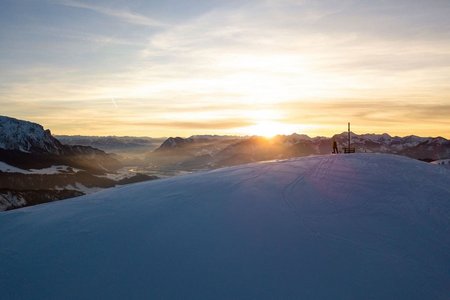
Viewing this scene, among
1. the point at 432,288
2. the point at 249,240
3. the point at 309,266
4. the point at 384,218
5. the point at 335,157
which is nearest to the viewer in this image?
the point at 432,288

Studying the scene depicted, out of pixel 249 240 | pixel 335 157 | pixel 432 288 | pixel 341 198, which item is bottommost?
pixel 432 288

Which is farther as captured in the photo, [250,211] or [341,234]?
[250,211]

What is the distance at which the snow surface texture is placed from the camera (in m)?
7.49

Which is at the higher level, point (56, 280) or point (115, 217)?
point (115, 217)

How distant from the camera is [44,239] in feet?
32.1

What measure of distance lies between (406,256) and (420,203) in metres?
2.78

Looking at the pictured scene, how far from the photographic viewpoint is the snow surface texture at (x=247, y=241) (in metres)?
7.49

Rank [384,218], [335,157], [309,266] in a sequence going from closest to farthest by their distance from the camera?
[309,266], [384,218], [335,157]

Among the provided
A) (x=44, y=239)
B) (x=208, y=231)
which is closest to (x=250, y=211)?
(x=208, y=231)

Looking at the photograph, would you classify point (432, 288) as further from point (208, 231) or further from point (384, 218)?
point (208, 231)

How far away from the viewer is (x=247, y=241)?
866 centimetres

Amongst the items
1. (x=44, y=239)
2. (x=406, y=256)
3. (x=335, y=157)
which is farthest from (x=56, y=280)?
(x=335, y=157)

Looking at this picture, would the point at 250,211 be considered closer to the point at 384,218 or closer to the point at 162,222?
the point at 162,222

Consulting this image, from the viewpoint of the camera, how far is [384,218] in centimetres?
947
